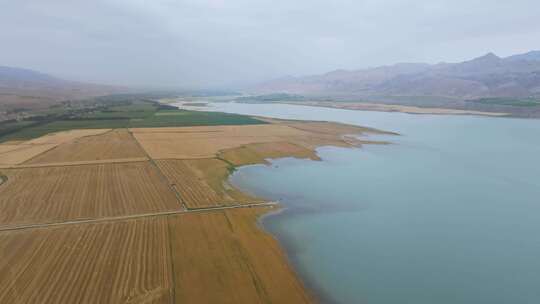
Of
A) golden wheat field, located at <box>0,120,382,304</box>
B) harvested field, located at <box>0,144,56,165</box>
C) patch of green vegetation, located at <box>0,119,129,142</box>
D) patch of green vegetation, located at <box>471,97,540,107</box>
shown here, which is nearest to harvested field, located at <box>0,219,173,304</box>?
golden wheat field, located at <box>0,120,382,304</box>

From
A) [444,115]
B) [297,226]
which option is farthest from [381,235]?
[444,115]

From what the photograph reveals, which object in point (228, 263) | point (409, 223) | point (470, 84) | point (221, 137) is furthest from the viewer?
point (470, 84)

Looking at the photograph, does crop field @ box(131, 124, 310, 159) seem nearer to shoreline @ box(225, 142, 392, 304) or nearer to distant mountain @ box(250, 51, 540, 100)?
shoreline @ box(225, 142, 392, 304)

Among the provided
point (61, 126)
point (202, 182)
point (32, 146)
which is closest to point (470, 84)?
point (61, 126)

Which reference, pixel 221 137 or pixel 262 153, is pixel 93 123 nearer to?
pixel 221 137

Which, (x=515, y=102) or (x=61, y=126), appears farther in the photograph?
(x=515, y=102)

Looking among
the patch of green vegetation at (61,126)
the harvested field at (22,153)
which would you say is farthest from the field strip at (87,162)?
the patch of green vegetation at (61,126)
